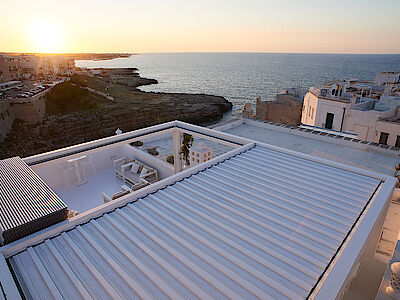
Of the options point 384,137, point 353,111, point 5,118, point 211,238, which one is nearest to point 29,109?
point 5,118

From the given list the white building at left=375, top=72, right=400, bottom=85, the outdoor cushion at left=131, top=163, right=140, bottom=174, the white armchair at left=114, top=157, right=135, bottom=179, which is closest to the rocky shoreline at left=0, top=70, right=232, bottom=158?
the white armchair at left=114, top=157, right=135, bottom=179

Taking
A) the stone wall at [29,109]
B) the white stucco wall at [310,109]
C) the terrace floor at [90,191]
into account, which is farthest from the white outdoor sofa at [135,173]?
the stone wall at [29,109]

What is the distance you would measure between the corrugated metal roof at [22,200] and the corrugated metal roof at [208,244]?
1.86 feet

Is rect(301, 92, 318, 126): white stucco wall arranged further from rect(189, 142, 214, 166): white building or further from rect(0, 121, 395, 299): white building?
rect(0, 121, 395, 299): white building

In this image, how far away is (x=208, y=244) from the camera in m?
4.66

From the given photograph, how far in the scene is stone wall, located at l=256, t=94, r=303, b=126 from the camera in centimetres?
3788

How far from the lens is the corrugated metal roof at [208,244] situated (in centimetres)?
384

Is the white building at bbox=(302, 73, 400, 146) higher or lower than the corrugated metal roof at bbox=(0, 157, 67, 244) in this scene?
lower

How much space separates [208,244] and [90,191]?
9.77 meters

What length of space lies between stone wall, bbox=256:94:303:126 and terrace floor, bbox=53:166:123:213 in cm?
3068

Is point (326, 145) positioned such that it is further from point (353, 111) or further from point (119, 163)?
point (119, 163)

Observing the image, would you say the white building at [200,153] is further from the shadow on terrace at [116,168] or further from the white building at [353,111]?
the white building at [353,111]

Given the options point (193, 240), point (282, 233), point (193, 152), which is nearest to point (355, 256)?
point (282, 233)

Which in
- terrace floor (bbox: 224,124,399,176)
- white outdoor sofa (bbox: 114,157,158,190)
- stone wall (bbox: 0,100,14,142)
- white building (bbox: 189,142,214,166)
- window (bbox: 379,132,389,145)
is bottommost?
stone wall (bbox: 0,100,14,142)
